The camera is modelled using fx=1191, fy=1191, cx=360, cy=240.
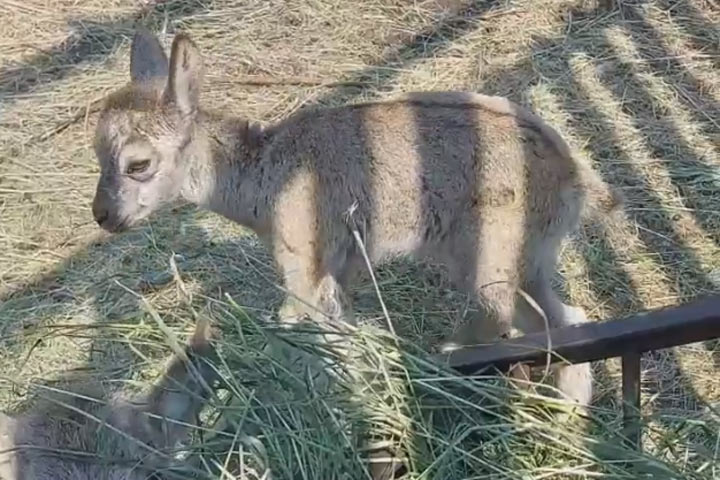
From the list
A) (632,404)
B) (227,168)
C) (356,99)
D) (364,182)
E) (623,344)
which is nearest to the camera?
(623,344)

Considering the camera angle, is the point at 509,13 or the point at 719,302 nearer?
the point at 719,302

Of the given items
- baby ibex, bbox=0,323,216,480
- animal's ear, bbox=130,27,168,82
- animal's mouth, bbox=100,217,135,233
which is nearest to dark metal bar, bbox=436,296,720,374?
baby ibex, bbox=0,323,216,480

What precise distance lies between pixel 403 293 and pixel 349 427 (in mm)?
2449

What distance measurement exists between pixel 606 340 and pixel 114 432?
137 centimetres

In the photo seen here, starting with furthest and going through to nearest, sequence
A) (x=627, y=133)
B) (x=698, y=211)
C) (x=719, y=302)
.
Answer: (x=627, y=133)
(x=698, y=211)
(x=719, y=302)

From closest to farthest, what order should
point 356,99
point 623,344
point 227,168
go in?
1. point 623,344
2. point 227,168
3. point 356,99

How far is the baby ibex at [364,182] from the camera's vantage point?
4.36 meters

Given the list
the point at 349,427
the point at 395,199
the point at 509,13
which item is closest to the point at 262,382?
the point at 349,427

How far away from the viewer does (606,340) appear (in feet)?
9.46

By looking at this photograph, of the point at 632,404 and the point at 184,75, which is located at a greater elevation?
the point at 184,75

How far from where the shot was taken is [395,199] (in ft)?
14.7

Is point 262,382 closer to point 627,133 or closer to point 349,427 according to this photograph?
point 349,427

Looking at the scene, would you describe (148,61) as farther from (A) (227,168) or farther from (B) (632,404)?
(B) (632,404)

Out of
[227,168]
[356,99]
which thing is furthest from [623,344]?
[356,99]
